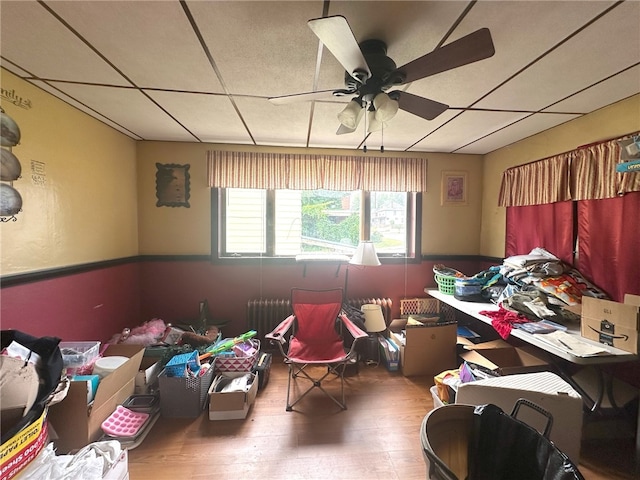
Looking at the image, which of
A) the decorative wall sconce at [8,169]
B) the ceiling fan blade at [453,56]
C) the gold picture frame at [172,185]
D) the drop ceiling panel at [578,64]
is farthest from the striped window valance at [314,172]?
the ceiling fan blade at [453,56]

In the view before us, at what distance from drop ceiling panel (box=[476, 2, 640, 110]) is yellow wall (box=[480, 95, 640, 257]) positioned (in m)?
0.48

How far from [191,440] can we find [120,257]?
6.27 feet

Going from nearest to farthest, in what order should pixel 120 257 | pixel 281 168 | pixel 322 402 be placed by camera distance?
pixel 322 402, pixel 120 257, pixel 281 168

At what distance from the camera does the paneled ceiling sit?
45.0 inches

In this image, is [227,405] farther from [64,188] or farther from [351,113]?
[351,113]

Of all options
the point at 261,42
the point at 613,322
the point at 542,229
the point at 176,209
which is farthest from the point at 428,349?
the point at 176,209

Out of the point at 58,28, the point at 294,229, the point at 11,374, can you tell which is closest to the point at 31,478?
the point at 11,374

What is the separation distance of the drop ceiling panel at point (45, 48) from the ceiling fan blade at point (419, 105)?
173 centimetres

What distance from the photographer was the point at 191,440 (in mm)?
1777

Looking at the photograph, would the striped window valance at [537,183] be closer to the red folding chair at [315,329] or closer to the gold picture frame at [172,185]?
the red folding chair at [315,329]

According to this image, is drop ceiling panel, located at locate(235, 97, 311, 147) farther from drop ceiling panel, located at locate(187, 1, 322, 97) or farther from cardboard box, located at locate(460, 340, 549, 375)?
cardboard box, located at locate(460, 340, 549, 375)

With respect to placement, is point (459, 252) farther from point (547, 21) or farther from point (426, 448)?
point (426, 448)

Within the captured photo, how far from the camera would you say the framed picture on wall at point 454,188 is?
129 inches

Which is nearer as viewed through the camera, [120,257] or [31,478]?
[31,478]
